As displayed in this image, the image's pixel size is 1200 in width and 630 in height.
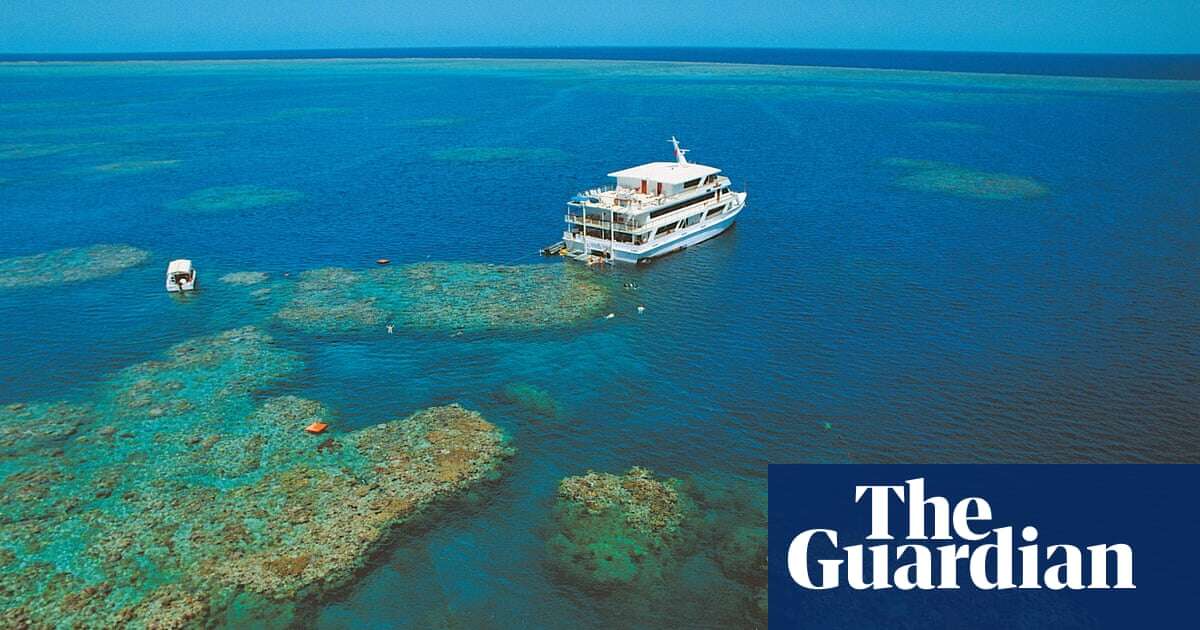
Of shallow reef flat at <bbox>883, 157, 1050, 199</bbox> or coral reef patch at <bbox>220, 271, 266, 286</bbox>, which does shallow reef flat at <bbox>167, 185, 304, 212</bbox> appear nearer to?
coral reef patch at <bbox>220, 271, 266, 286</bbox>

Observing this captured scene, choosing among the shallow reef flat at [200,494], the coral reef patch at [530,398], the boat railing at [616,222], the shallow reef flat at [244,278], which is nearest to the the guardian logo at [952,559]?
the shallow reef flat at [200,494]

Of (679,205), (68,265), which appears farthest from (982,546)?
(68,265)

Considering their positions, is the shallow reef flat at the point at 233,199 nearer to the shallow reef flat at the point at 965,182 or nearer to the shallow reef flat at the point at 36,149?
the shallow reef flat at the point at 36,149

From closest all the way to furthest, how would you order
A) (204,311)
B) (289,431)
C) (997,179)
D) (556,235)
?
(289,431), (204,311), (556,235), (997,179)

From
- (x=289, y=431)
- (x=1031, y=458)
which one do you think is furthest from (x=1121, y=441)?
(x=289, y=431)

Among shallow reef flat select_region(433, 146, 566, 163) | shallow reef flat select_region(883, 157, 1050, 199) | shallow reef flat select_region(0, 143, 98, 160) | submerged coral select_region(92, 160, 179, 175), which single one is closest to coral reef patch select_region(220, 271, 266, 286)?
shallow reef flat select_region(433, 146, 566, 163)

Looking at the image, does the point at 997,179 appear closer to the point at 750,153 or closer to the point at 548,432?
the point at 750,153

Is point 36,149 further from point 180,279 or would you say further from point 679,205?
point 679,205
